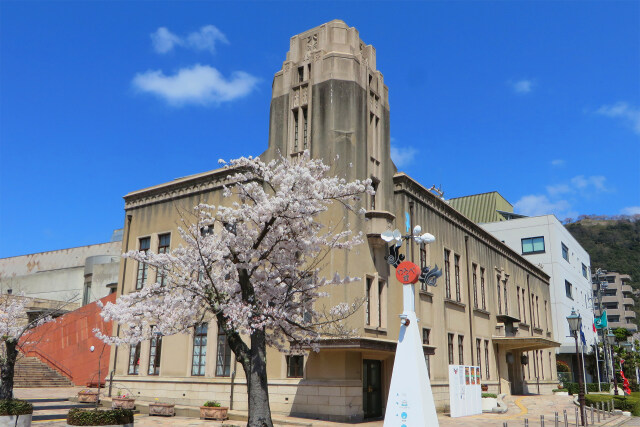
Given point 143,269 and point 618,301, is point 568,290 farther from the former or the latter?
point 618,301

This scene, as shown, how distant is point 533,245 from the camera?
2158 inches

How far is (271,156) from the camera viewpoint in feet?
81.1

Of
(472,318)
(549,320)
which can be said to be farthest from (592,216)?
(472,318)

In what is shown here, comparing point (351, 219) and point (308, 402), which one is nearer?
point (308, 402)

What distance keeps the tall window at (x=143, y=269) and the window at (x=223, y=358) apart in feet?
19.2

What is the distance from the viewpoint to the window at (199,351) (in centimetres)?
2433

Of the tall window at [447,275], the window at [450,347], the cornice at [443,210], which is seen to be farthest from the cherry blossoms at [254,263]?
Answer: the tall window at [447,275]

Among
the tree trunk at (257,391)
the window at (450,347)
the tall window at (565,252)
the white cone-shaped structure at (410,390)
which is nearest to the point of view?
the white cone-shaped structure at (410,390)

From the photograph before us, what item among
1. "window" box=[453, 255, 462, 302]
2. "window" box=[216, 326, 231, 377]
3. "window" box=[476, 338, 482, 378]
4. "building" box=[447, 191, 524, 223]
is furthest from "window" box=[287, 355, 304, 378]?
"building" box=[447, 191, 524, 223]

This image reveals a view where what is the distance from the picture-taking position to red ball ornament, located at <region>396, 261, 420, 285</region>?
1346 cm

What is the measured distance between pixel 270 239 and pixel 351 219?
7175 millimetres

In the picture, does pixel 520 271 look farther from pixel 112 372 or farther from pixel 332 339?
pixel 112 372

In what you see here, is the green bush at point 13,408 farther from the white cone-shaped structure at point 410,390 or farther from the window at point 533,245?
the window at point 533,245

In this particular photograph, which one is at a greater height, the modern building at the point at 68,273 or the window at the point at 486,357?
the modern building at the point at 68,273
